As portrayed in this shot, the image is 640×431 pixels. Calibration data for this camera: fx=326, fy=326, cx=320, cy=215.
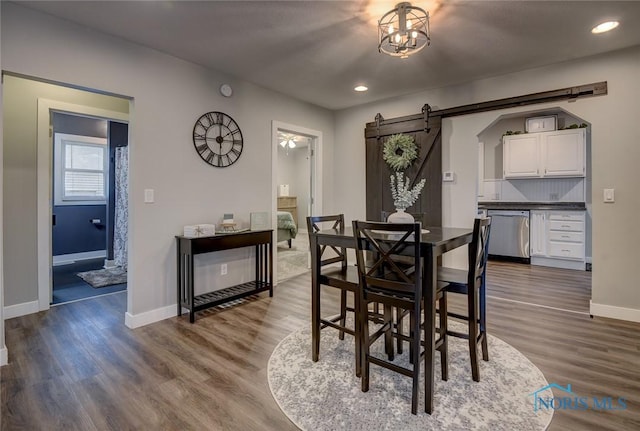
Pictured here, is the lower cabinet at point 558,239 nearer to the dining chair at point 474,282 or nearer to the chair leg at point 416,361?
the dining chair at point 474,282

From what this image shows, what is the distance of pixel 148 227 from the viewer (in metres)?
3.07

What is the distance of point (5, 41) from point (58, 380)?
2.36m

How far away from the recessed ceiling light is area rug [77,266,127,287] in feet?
19.1

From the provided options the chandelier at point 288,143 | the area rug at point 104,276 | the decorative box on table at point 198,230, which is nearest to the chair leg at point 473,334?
the decorative box on table at point 198,230

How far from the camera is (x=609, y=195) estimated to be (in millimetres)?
3158

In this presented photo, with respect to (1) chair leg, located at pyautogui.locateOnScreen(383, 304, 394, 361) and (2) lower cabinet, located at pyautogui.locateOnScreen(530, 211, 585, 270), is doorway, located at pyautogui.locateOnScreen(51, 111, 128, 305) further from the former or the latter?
(2) lower cabinet, located at pyautogui.locateOnScreen(530, 211, 585, 270)

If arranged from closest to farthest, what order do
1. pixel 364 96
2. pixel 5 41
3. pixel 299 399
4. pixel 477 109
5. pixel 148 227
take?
1. pixel 299 399
2. pixel 5 41
3. pixel 148 227
4. pixel 477 109
5. pixel 364 96

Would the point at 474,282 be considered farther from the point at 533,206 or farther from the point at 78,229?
the point at 78,229

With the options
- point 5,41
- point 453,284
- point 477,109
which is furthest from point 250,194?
point 477,109

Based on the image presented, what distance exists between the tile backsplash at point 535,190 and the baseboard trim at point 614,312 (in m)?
2.91

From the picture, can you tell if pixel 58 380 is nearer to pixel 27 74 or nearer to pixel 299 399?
pixel 299 399

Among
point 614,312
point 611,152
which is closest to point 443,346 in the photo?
point 614,312

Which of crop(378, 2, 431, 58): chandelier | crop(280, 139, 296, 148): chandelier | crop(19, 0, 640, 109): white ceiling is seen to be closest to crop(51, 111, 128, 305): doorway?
crop(19, 0, 640, 109): white ceiling

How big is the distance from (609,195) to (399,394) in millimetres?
2920
